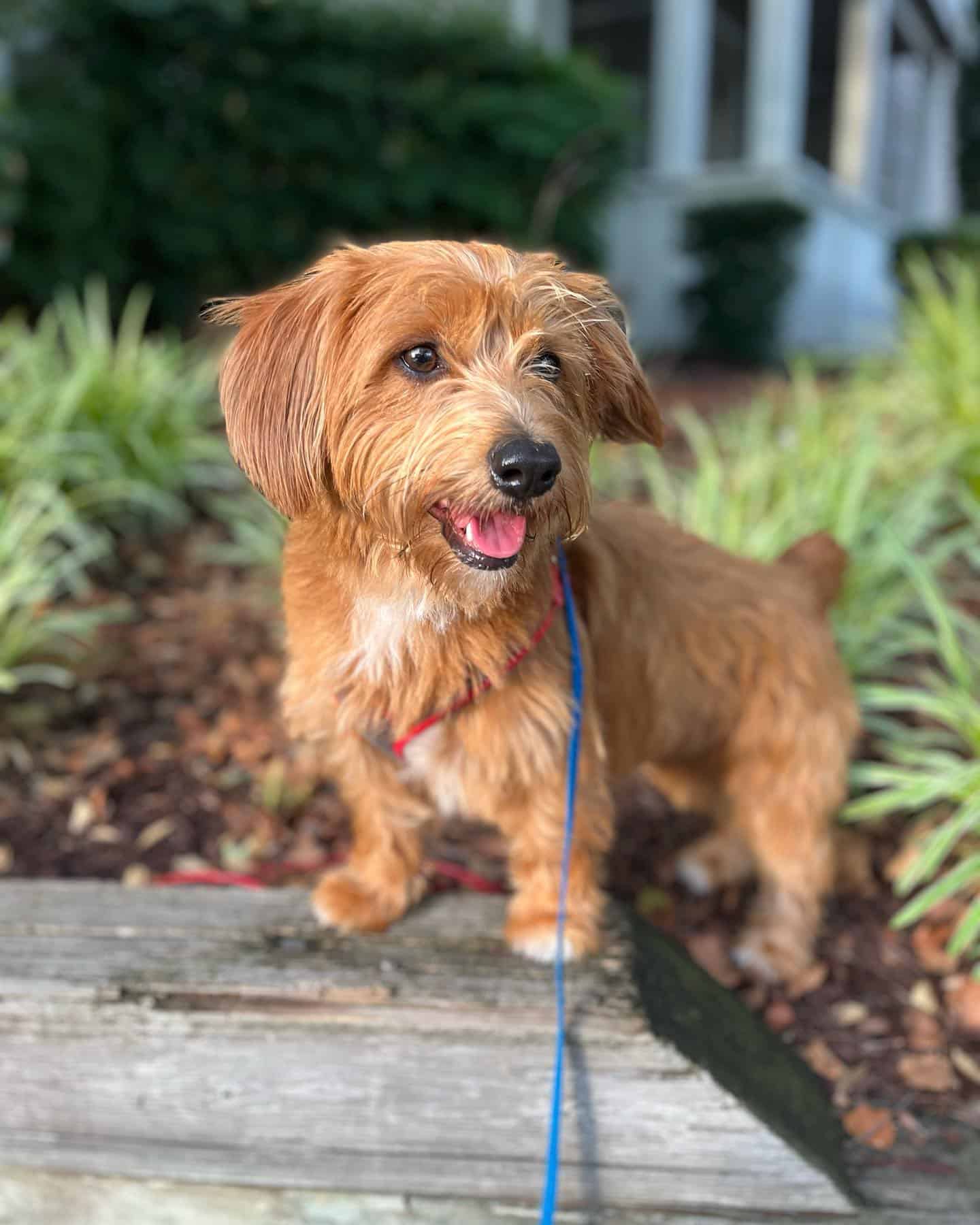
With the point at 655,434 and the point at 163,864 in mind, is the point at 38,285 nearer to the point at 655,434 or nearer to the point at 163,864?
the point at 163,864

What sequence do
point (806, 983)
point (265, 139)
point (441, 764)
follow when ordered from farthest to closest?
point (265, 139)
point (806, 983)
point (441, 764)

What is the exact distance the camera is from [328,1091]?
80.4 inches

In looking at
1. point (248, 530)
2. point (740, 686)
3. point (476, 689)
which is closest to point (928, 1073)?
point (740, 686)

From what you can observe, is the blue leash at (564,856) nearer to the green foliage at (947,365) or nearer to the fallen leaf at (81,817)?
the fallen leaf at (81,817)

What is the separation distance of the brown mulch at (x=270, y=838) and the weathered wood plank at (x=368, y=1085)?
1.75ft

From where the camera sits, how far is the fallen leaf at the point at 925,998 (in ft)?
8.73

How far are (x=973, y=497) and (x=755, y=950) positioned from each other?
2371 millimetres

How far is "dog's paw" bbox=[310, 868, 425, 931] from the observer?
2.26 m

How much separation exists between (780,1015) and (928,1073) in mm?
366

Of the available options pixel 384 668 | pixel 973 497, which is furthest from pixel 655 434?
pixel 973 497

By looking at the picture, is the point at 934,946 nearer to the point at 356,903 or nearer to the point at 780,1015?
the point at 780,1015

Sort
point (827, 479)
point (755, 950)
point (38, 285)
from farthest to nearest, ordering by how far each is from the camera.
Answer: point (38, 285) → point (827, 479) → point (755, 950)

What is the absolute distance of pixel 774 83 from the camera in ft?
47.9

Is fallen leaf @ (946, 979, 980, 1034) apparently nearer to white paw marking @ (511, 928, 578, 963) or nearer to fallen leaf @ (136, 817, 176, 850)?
white paw marking @ (511, 928, 578, 963)
